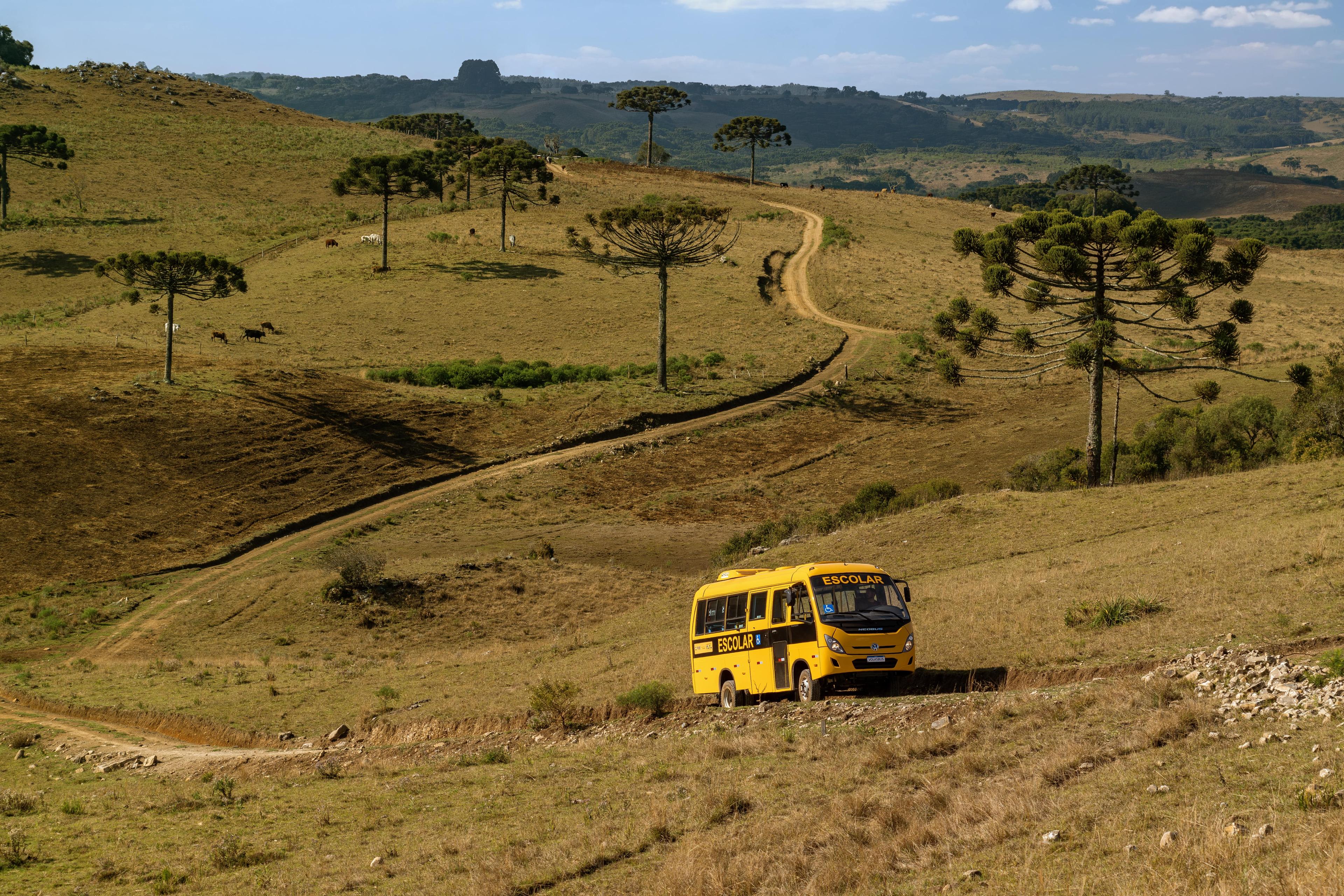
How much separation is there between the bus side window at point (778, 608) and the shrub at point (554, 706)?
5.06m

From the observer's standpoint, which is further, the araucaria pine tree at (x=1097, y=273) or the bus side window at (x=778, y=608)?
the araucaria pine tree at (x=1097, y=273)

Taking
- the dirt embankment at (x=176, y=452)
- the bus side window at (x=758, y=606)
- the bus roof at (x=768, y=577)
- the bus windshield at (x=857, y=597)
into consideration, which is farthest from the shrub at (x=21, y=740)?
the bus windshield at (x=857, y=597)

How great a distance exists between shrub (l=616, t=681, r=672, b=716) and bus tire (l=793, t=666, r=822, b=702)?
317 cm

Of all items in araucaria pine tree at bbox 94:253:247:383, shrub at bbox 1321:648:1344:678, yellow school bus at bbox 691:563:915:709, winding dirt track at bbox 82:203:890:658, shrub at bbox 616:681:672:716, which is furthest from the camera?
araucaria pine tree at bbox 94:253:247:383

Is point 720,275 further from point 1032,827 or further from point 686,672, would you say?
point 1032,827

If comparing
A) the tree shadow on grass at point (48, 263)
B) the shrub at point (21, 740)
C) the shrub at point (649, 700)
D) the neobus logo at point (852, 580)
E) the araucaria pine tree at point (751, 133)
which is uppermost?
the araucaria pine tree at point (751, 133)

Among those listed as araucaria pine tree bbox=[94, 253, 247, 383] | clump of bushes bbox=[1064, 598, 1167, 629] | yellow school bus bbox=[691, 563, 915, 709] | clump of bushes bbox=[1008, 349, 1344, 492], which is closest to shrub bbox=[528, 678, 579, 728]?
yellow school bus bbox=[691, 563, 915, 709]

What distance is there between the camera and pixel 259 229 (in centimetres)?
9969

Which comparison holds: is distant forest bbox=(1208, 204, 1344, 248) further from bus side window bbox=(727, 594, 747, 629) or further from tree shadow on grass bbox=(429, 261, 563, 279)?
bus side window bbox=(727, 594, 747, 629)

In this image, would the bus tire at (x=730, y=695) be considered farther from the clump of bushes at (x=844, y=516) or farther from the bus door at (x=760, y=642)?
the clump of bushes at (x=844, y=516)

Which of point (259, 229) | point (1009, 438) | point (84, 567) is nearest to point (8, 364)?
point (84, 567)

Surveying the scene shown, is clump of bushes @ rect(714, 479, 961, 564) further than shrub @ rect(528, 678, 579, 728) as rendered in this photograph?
Yes

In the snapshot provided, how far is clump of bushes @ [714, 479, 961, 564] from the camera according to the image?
4316 centimetres

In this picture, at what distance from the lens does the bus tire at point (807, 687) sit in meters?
19.7
